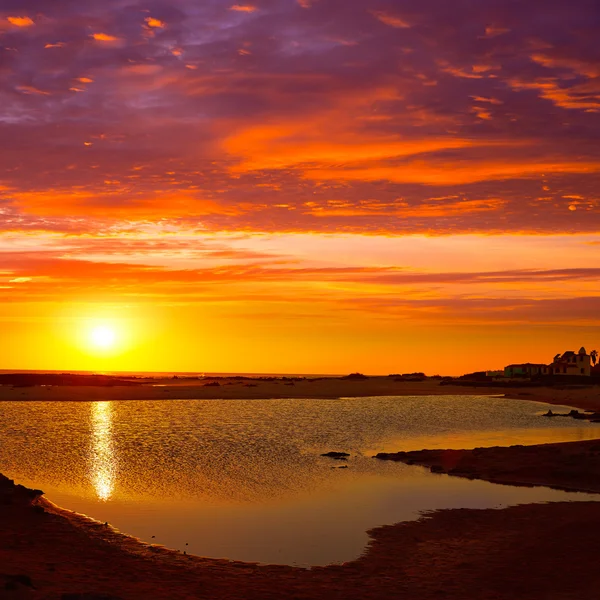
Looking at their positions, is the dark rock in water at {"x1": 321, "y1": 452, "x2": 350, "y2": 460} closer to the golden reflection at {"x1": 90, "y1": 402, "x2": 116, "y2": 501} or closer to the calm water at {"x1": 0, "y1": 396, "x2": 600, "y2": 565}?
the calm water at {"x1": 0, "y1": 396, "x2": 600, "y2": 565}

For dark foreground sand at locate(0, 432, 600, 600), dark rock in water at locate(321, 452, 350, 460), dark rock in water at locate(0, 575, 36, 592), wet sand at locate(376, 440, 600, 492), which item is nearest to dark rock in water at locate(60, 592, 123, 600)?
dark foreground sand at locate(0, 432, 600, 600)

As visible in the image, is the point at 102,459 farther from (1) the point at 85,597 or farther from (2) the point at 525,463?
(1) the point at 85,597

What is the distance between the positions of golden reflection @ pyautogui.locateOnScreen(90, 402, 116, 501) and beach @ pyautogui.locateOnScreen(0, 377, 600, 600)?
16.1 ft

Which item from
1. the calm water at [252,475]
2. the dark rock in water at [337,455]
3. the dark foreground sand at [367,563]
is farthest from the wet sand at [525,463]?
the dark foreground sand at [367,563]

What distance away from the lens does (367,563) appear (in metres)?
21.0

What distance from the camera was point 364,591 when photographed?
60.1 ft

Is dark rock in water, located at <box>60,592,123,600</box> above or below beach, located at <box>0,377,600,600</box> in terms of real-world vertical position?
above

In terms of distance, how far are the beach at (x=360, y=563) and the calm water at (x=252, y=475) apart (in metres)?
1.40

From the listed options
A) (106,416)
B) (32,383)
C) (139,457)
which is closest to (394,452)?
(139,457)

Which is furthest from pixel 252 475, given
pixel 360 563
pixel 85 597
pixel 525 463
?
pixel 85 597

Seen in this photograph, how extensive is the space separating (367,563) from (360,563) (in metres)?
0.21

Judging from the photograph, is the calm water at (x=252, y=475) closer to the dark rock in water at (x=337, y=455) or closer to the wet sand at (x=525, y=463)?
the dark rock in water at (x=337, y=455)

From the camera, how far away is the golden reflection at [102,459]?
3362 centimetres

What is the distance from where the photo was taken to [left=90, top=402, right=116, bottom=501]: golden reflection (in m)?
33.6
